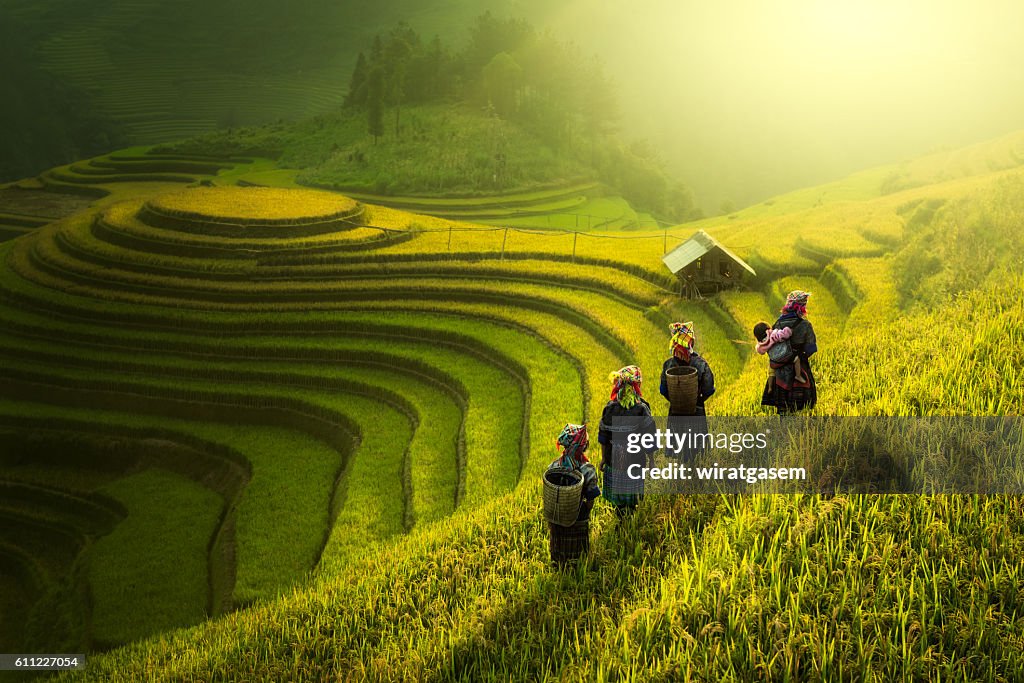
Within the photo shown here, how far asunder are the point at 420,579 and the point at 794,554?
141 inches

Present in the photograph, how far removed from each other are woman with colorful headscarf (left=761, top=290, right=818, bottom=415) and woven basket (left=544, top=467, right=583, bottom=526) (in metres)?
2.92

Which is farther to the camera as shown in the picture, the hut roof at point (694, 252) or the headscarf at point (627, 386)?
the hut roof at point (694, 252)

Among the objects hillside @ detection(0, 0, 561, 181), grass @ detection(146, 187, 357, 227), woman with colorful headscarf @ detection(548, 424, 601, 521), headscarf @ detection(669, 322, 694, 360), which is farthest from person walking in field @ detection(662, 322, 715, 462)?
hillside @ detection(0, 0, 561, 181)

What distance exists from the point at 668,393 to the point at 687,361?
0.41 meters

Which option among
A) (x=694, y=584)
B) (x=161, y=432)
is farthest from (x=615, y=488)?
(x=161, y=432)

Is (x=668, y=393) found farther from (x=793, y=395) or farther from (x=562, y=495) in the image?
(x=562, y=495)

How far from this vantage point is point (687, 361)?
7.07m

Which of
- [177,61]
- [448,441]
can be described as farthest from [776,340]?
[177,61]

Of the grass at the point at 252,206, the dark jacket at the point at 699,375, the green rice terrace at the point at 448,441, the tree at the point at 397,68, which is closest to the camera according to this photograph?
the green rice terrace at the point at 448,441

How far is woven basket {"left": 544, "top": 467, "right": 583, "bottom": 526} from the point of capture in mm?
5359

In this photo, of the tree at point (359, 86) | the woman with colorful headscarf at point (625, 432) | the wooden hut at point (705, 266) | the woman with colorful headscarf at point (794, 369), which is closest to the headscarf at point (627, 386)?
the woman with colorful headscarf at point (625, 432)

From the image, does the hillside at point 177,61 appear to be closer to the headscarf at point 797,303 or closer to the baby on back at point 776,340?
the baby on back at point 776,340

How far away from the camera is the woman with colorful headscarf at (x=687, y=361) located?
6949mm

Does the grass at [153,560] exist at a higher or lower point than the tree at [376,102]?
lower
